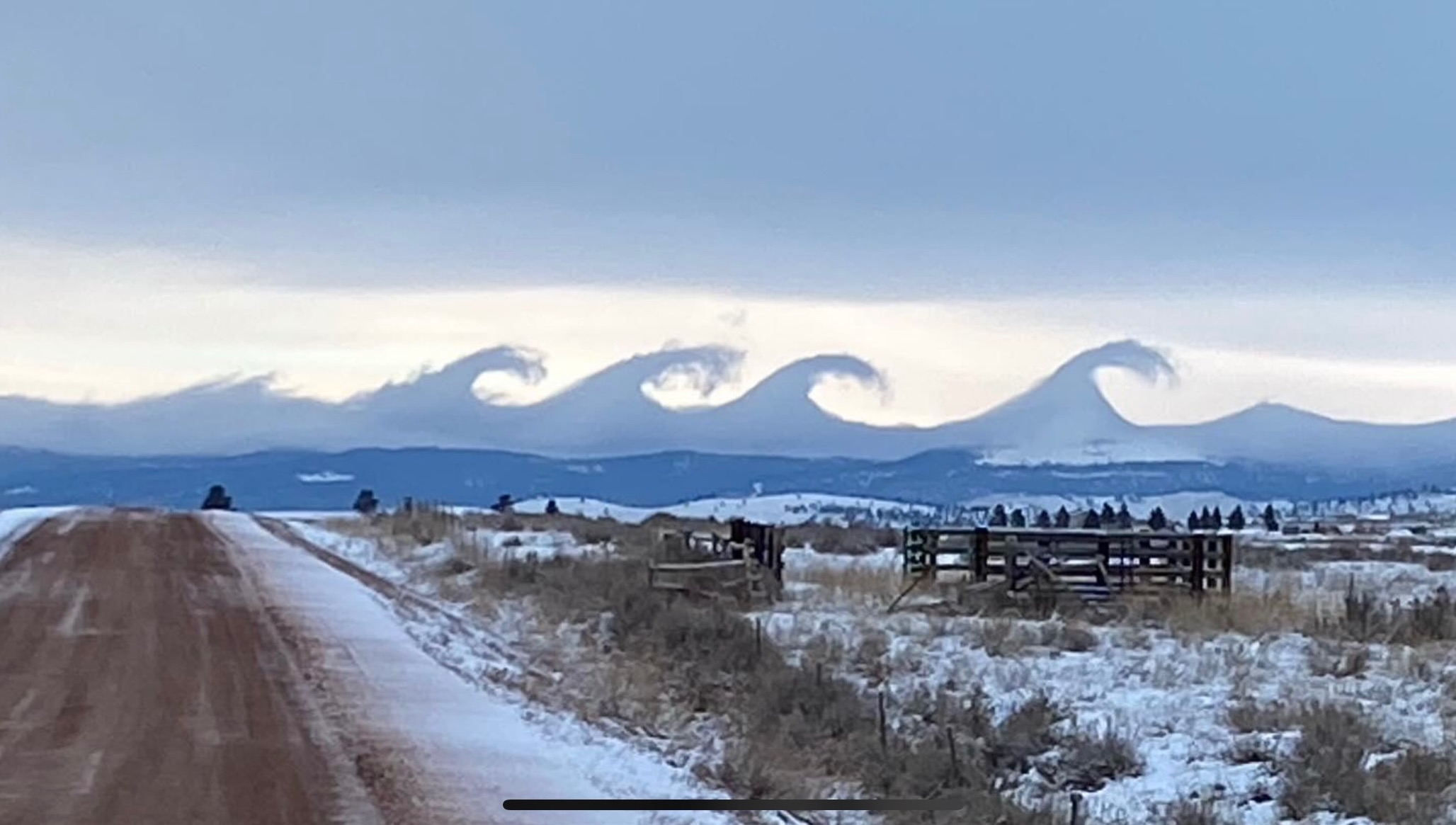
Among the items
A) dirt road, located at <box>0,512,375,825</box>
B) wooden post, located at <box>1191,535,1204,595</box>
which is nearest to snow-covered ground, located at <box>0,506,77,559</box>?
dirt road, located at <box>0,512,375,825</box>

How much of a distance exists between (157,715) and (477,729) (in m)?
2.62

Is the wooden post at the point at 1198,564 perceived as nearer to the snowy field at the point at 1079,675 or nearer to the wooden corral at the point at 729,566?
the snowy field at the point at 1079,675

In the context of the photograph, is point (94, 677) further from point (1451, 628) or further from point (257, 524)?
point (257, 524)

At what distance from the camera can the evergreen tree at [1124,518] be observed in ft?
188

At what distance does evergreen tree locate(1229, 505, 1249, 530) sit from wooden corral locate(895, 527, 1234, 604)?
167 feet

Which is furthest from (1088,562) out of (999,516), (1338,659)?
(999,516)

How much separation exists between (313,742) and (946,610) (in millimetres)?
14888

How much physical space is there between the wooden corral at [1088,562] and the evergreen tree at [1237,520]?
51.0 metres

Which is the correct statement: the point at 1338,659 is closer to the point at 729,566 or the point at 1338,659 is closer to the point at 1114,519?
the point at 729,566

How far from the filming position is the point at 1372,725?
52.3ft

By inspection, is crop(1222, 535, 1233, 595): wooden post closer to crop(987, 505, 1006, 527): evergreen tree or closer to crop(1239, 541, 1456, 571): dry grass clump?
crop(1239, 541, 1456, 571): dry grass clump

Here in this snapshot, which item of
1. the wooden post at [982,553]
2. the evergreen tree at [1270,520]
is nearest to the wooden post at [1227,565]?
the wooden post at [982,553]

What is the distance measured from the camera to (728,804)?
41.4ft

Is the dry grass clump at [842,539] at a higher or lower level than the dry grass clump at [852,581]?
higher
